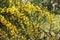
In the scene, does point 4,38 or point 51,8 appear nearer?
point 4,38

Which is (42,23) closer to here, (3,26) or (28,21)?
(28,21)

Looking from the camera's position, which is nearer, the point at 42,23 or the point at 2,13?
the point at 2,13

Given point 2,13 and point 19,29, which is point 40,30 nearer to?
point 19,29

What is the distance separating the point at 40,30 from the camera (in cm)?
338

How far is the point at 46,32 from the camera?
3.38 meters

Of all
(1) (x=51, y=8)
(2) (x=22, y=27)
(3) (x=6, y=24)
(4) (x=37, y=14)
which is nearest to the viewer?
(3) (x=6, y=24)

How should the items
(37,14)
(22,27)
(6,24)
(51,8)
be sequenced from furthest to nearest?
(51,8)
(37,14)
(22,27)
(6,24)

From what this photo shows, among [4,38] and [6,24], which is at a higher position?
[6,24]

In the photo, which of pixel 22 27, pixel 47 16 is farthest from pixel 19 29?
pixel 47 16

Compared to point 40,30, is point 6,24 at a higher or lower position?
higher

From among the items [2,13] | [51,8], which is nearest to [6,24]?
[2,13]

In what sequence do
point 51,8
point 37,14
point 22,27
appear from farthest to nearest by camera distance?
point 51,8 → point 37,14 → point 22,27

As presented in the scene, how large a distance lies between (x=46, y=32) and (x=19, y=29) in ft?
1.48

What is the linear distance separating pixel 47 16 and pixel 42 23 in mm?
195
